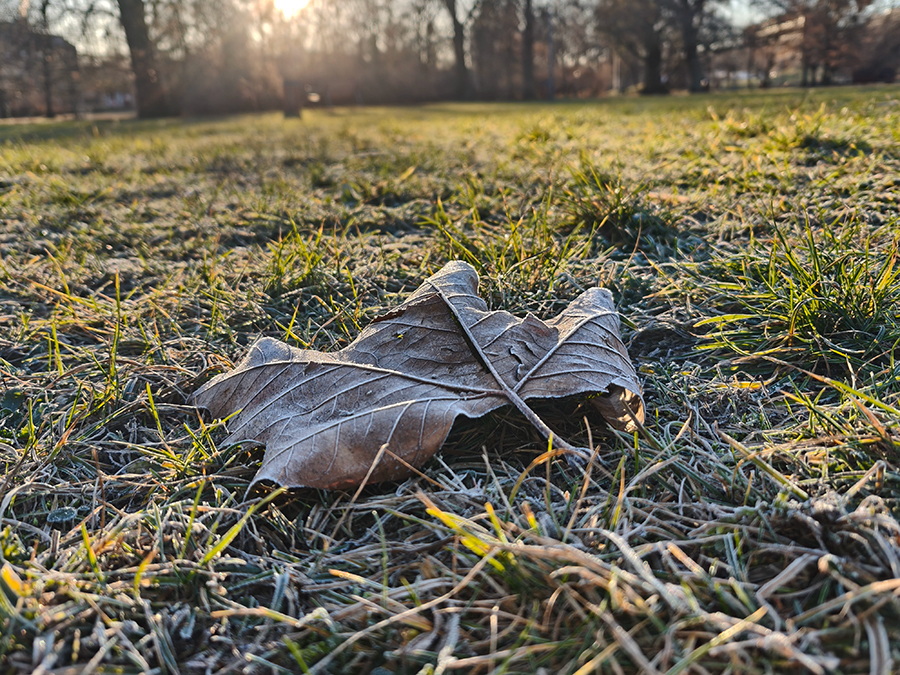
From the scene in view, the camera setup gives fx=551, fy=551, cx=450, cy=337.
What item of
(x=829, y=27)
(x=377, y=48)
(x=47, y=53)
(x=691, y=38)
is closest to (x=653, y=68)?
(x=691, y=38)

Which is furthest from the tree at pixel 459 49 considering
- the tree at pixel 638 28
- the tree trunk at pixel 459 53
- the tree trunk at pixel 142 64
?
the tree trunk at pixel 142 64

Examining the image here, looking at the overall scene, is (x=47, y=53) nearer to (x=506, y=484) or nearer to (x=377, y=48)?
(x=377, y=48)

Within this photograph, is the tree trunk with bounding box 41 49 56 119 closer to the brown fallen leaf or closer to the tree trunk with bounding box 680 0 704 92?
the tree trunk with bounding box 680 0 704 92

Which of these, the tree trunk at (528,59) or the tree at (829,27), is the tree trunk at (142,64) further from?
the tree at (829,27)

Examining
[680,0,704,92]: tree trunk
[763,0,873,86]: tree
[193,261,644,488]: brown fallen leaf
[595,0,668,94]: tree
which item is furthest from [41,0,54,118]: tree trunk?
[763,0,873,86]: tree

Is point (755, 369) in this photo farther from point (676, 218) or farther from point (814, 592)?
point (676, 218)
